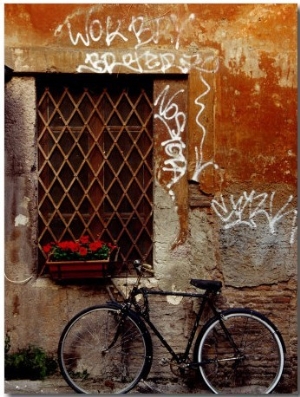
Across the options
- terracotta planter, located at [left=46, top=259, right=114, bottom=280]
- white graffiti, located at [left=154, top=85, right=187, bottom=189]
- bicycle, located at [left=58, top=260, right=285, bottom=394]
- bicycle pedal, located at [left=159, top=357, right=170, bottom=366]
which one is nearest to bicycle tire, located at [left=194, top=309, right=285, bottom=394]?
bicycle, located at [left=58, top=260, right=285, bottom=394]

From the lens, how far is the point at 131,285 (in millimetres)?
6188

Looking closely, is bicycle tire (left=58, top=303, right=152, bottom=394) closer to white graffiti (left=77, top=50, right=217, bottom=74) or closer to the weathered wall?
the weathered wall

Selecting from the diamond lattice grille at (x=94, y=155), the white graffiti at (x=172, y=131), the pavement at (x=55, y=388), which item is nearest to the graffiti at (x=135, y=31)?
the diamond lattice grille at (x=94, y=155)

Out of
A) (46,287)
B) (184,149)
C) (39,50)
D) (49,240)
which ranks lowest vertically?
(46,287)

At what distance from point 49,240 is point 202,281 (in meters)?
1.48

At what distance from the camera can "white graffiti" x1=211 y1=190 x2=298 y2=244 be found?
6148 mm

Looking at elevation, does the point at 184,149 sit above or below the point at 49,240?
above

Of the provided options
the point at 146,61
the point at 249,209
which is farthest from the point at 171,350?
the point at 146,61

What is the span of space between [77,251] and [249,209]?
5.29ft

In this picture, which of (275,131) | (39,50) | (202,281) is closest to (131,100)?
(39,50)

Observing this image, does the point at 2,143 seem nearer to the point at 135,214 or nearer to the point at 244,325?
the point at 135,214

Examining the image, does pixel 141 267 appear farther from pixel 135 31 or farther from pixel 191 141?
pixel 135 31

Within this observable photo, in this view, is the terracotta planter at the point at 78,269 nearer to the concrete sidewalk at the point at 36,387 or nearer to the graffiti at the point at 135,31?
the concrete sidewalk at the point at 36,387

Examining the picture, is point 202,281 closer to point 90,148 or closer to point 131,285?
point 131,285
